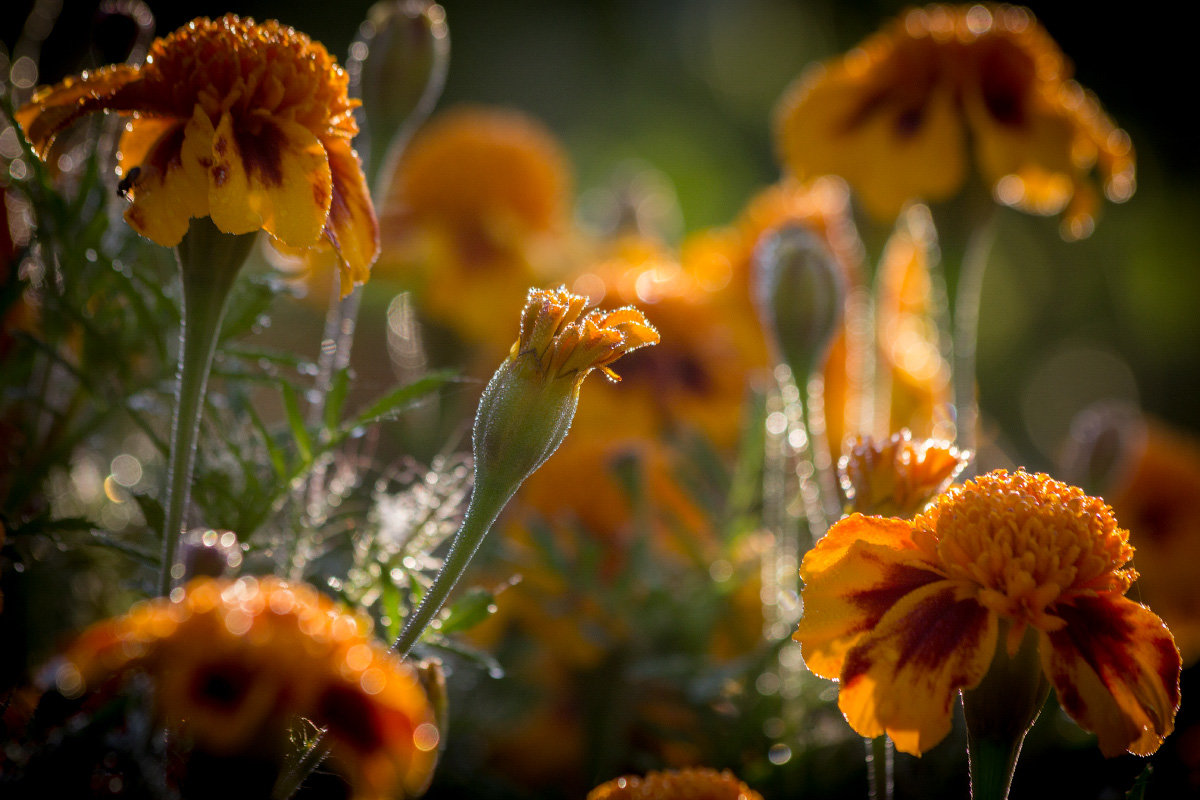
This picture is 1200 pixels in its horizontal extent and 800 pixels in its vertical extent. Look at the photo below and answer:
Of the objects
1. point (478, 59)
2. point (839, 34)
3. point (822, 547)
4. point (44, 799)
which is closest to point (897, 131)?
point (822, 547)

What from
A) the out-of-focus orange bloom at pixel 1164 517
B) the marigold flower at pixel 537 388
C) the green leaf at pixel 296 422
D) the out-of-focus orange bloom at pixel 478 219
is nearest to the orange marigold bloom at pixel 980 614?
the marigold flower at pixel 537 388

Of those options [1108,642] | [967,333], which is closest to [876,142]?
[967,333]

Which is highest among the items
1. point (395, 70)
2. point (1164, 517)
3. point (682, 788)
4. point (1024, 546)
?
point (395, 70)

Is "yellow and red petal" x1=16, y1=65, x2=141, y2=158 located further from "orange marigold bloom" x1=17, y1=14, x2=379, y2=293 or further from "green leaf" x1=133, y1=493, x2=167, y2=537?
"green leaf" x1=133, y1=493, x2=167, y2=537

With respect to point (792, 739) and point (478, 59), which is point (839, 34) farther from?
point (792, 739)

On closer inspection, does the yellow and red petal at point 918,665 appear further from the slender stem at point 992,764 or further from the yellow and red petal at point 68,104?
the yellow and red petal at point 68,104

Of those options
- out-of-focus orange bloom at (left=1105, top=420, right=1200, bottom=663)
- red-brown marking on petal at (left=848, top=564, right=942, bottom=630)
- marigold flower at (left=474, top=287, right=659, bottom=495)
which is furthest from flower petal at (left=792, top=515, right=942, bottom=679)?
out-of-focus orange bloom at (left=1105, top=420, right=1200, bottom=663)

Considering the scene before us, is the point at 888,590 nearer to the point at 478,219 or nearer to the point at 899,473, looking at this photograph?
the point at 899,473
